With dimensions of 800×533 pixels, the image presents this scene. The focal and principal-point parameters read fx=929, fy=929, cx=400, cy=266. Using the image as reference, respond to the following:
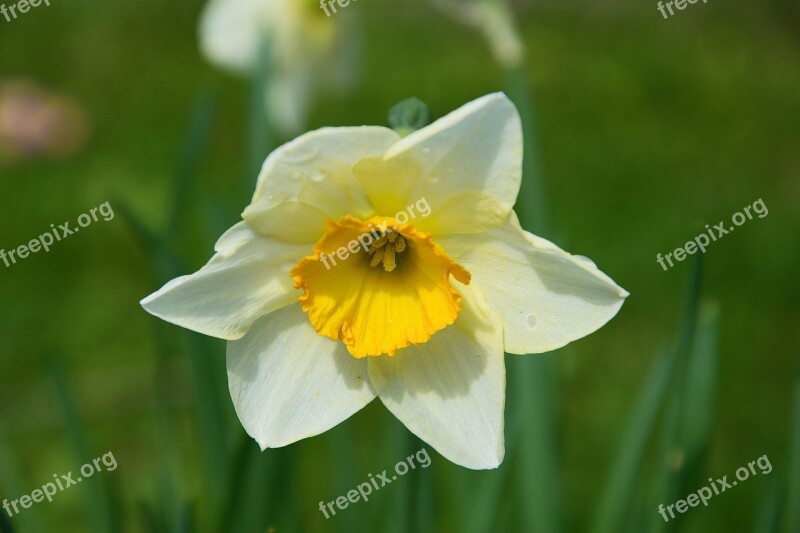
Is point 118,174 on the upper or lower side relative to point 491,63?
upper

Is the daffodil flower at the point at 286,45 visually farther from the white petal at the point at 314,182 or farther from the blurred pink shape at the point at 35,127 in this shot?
the blurred pink shape at the point at 35,127

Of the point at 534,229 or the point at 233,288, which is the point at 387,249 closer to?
the point at 233,288

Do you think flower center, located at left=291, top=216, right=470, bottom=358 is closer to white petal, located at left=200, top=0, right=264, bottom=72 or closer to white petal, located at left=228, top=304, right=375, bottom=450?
white petal, located at left=228, top=304, right=375, bottom=450

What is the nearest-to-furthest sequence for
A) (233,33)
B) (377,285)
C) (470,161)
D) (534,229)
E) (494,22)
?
(470,161)
(377,285)
(534,229)
(494,22)
(233,33)

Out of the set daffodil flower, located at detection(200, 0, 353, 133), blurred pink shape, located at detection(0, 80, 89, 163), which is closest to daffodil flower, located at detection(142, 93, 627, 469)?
daffodil flower, located at detection(200, 0, 353, 133)

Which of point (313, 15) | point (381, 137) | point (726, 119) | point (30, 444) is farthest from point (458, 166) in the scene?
point (726, 119)

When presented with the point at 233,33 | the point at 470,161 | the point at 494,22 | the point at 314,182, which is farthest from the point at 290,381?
the point at 233,33

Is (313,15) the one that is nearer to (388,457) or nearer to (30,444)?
(388,457)

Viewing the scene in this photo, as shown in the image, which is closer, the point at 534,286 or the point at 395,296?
the point at 534,286
